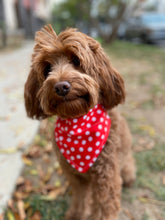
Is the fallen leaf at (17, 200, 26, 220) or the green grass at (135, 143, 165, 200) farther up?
the fallen leaf at (17, 200, 26, 220)

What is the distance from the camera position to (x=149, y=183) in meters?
2.57

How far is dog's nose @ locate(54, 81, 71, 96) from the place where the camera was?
1.52 metres

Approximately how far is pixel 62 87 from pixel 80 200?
1.39 m

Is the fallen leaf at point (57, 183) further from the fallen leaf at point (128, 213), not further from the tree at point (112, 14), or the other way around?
the tree at point (112, 14)

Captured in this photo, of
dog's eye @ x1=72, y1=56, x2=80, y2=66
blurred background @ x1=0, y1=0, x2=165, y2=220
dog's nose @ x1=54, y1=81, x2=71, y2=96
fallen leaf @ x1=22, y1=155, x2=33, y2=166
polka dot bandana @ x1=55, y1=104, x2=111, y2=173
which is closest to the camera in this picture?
dog's nose @ x1=54, y1=81, x2=71, y2=96

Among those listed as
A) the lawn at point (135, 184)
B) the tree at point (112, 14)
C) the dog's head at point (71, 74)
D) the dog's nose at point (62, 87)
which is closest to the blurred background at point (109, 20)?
the tree at point (112, 14)

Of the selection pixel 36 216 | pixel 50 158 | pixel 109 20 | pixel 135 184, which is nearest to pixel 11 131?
pixel 50 158

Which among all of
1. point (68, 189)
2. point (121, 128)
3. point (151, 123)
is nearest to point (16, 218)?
point (68, 189)

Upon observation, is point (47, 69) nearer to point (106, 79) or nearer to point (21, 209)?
point (106, 79)

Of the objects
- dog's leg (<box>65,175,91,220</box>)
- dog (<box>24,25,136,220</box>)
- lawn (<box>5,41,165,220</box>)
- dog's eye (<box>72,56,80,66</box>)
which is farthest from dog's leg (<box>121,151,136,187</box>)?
dog's eye (<box>72,56,80,66</box>)

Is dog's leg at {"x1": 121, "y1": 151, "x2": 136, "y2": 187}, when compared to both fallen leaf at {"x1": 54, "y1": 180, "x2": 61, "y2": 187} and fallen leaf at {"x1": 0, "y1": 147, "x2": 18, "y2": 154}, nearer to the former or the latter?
fallen leaf at {"x1": 54, "y1": 180, "x2": 61, "y2": 187}

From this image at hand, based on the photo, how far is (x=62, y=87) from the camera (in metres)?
Answer: 1.52

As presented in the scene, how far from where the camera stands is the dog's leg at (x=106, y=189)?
1898 millimetres

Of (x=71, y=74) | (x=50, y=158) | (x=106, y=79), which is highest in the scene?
(x=71, y=74)
